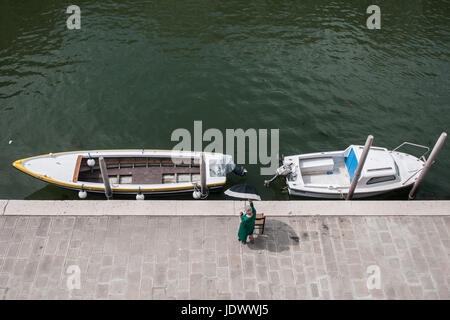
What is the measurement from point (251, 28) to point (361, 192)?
1394 cm

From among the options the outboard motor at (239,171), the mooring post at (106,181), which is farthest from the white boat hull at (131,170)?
the outboard motor at (239,171)

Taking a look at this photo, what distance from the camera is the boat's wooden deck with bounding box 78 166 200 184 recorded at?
14984 millimetres

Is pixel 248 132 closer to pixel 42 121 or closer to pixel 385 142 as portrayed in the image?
pixel 385 142

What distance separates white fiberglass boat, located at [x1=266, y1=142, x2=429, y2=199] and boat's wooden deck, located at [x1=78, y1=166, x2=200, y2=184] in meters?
3.76

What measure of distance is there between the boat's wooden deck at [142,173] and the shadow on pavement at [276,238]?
175 inches

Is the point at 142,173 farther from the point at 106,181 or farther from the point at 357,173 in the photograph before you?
the point at 357,173

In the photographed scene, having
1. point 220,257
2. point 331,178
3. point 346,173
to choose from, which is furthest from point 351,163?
point 220,257

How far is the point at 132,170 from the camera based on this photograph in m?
15.2

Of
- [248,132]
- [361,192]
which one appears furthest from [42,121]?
[361,192]

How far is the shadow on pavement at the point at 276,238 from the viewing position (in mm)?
11547

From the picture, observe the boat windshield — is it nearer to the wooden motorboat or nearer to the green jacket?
the wooden motorboat

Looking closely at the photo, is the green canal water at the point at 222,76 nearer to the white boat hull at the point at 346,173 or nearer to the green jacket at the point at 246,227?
the white boat hull at the point at 346,173

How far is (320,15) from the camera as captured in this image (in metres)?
26.0

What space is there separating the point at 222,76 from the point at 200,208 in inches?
420
